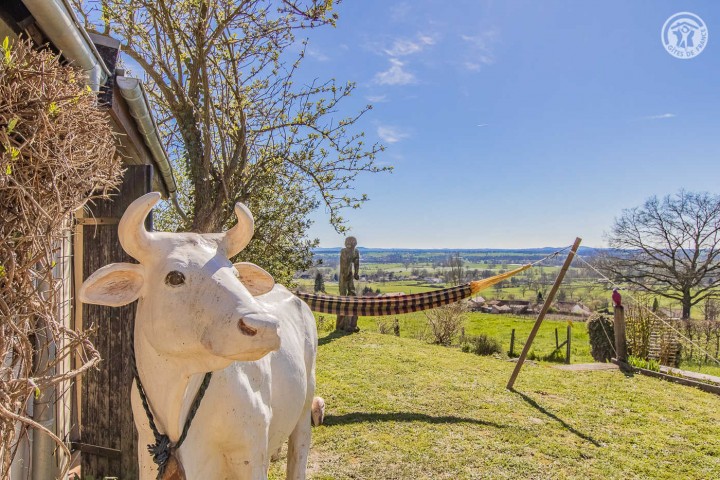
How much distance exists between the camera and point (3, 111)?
1.28 metres

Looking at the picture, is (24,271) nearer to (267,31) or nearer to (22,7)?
(22,7)

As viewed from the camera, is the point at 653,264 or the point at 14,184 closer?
the point at 14,184

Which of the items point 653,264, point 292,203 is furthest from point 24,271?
point 653,264

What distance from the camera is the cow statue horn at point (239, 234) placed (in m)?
1.53

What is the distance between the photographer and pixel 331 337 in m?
9.09

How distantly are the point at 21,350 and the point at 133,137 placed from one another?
5.72 feet

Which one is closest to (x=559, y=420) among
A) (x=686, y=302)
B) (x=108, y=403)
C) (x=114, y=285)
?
(x=108, y=403)

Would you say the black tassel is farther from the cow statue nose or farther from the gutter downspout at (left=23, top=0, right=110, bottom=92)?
the gutter downspout at (left=23, top=0, right=110, bottom=92)

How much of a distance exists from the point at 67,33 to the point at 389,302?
193 inches

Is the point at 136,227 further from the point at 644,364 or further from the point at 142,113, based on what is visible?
the point at 644,364

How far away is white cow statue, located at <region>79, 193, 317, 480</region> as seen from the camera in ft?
4.09

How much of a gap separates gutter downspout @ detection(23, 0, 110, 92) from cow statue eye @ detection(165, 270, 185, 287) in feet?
3.59

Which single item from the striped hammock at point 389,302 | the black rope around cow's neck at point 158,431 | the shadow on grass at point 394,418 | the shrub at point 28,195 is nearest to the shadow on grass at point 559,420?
the shadow on grass at point 394,418

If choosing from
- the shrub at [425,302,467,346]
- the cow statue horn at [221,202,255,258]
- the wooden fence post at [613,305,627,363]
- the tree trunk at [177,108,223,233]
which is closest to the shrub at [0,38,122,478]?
the cow statue horn at [221,202,255,258]
